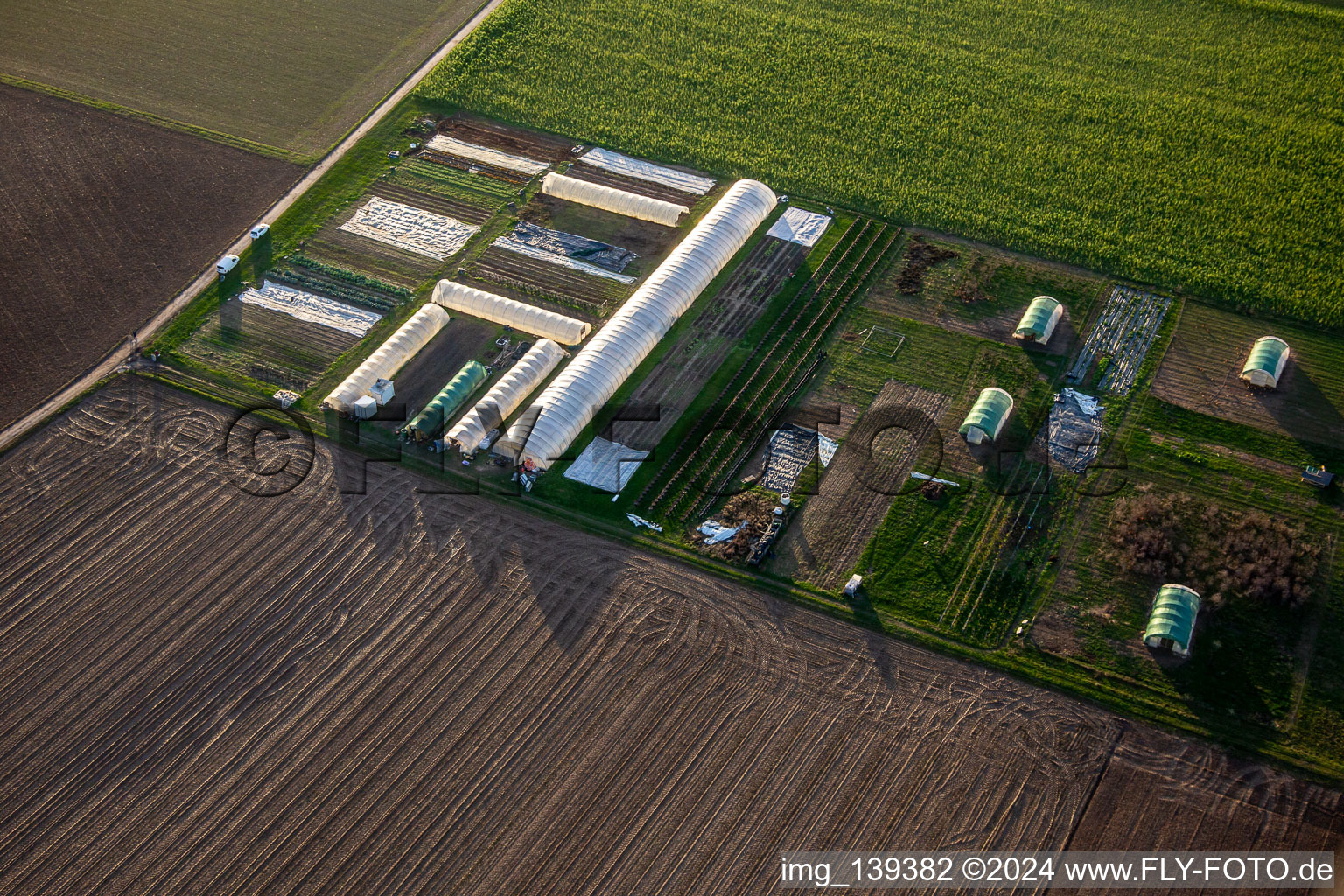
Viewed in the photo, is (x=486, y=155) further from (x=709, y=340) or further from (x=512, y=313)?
(x=709, y=340)

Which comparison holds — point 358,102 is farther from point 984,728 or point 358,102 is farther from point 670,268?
point 984,728

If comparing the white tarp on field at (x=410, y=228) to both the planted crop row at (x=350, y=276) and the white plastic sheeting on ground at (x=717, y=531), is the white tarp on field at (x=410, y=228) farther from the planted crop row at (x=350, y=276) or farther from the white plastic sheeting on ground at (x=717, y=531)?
the white plastic sheeting on ground at (x=717, y=531)

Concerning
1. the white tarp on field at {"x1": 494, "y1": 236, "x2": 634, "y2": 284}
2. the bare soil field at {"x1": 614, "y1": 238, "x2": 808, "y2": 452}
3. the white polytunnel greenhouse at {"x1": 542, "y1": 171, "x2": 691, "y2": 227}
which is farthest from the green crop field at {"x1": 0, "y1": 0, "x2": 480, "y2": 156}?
the bare soil field at {"x1": 614, "y1": 238, "x2": 808, "y2": 452}

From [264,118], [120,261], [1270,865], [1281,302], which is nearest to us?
[1270,865]

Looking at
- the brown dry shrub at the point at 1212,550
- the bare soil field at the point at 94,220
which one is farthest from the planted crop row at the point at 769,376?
the bare soil field at the point at 94,220

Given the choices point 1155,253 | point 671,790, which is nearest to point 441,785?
point 671,790

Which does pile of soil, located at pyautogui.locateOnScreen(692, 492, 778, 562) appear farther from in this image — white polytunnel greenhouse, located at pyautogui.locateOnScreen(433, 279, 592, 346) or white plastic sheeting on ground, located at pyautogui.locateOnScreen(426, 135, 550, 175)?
white plastic sheeting on ground, located at pyautogui.locateOnScreen(426, 135, 550, 175)
